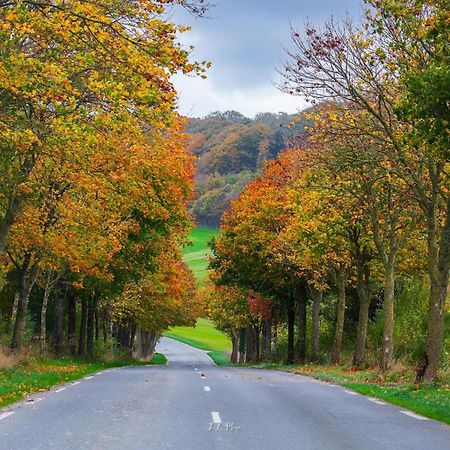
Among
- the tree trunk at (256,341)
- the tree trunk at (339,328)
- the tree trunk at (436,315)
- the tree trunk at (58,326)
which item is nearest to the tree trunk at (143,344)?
the tree trunk at (256,341)

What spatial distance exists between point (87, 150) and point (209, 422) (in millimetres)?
8366

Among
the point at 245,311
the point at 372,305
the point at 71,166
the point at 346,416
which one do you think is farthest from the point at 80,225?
the point at 245,311

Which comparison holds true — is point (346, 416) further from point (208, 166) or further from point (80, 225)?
point (208, 166)

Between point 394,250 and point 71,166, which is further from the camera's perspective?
point 394,250

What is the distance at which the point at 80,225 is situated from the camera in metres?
23.8

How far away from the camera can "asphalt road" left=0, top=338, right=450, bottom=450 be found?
9.56 m

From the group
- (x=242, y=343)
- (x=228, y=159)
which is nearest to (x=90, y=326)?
(x=242, y=343)


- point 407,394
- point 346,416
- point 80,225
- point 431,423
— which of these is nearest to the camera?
point 431,423

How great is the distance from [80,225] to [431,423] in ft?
48.5

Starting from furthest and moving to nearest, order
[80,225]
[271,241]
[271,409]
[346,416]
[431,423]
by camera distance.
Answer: [271,241] < [80,225] < [271,409] < [346,416] < [431,423]

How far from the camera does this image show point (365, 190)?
2347 cm

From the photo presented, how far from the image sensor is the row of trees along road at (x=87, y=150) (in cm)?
1344

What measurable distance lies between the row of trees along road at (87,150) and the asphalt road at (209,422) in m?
5.40

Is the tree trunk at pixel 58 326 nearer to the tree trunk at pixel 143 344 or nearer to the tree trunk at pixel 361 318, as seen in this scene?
the tree trunk at pixel 361 318
